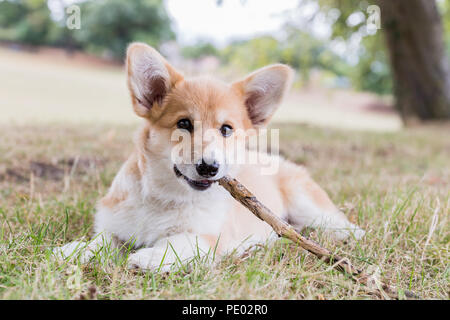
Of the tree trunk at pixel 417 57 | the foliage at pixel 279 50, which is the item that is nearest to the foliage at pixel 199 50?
the foliage at pixel 279 50

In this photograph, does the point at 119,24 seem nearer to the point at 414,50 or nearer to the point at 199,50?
the point at 199,50

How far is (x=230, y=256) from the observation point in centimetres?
230

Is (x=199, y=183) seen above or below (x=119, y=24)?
below

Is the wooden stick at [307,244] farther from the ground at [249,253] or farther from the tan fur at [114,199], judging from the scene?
the tan fur at [114,199]

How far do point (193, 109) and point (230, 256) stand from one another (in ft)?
3.09

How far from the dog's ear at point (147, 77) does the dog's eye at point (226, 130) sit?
47 cm

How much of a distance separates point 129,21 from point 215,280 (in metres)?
28.7

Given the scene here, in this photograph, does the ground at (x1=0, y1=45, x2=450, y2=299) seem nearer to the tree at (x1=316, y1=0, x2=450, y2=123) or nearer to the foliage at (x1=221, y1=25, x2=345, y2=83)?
the tree at (x1=316, y1=0, x2=450, y2=123)

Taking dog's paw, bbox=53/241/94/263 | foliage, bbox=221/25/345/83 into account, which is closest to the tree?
foliage, bbox=221/25/345/83

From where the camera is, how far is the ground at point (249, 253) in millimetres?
1882

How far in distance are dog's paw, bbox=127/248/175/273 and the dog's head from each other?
467 millimetres

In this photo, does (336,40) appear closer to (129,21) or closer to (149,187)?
(149,187)

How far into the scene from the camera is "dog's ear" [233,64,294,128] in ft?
8.93

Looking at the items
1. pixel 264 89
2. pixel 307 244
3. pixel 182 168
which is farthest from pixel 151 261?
pixel 264 89
